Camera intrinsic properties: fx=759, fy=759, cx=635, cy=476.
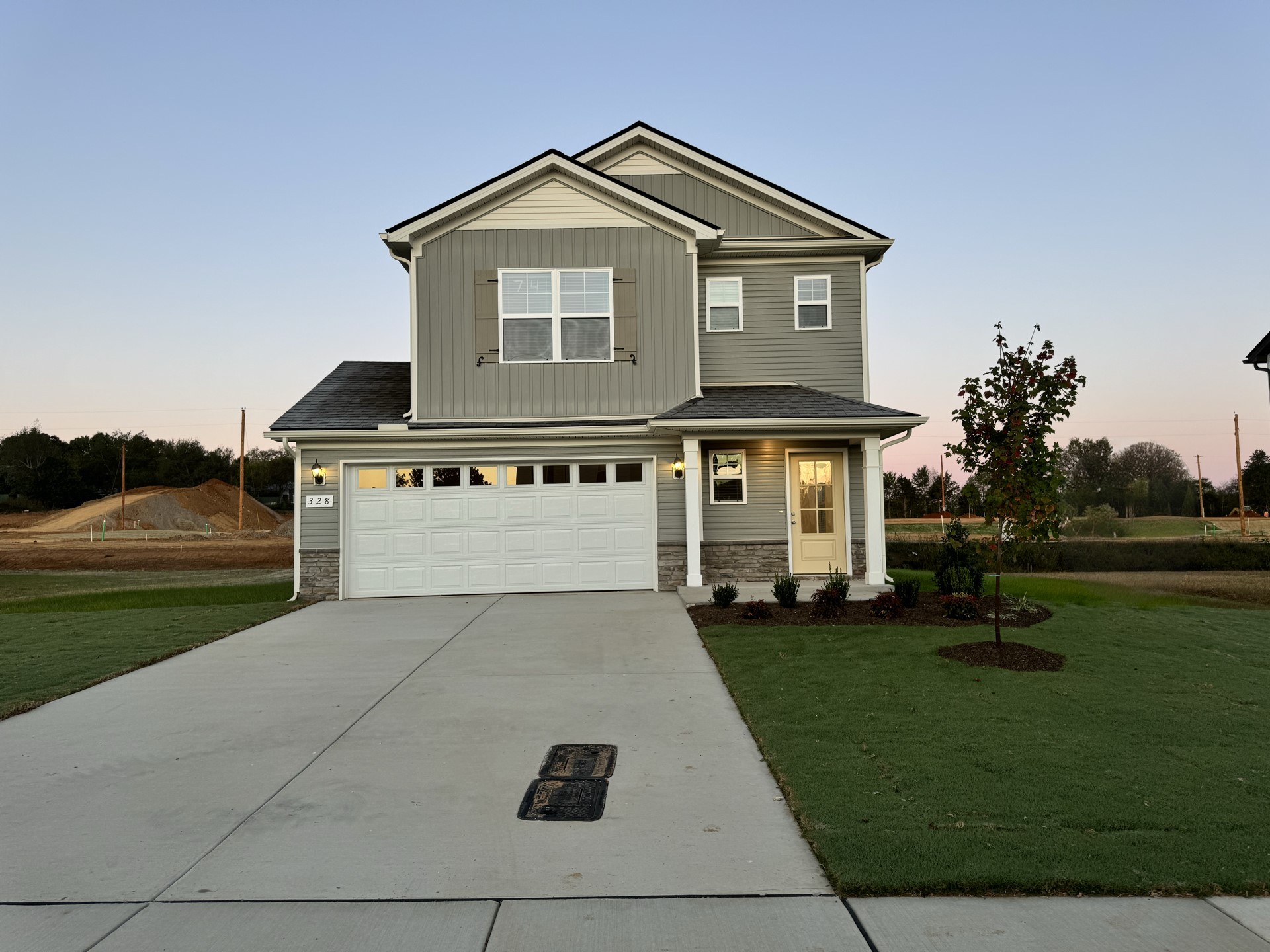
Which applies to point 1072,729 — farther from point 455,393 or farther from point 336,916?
point 455,393

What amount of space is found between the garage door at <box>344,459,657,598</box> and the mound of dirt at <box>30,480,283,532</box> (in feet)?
126

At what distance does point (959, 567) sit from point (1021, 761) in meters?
7.18

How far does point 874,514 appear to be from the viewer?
12.8 meters

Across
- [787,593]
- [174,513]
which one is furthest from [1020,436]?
[174,513]

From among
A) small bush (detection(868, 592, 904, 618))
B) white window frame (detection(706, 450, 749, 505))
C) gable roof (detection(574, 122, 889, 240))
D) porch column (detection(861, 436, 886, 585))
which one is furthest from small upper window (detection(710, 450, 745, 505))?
gable roof (detection(574, 122, 889, 240))

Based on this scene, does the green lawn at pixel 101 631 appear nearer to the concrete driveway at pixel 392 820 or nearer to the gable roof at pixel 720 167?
the concrete driveway at pixel 392 820

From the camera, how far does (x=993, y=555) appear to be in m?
7.87

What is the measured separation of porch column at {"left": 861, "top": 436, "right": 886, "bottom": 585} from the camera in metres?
12.8

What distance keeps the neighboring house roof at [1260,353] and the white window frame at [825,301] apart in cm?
899

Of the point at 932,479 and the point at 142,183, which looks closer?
the point at 142,183

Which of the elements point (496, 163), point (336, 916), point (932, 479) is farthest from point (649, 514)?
point (932, 479)

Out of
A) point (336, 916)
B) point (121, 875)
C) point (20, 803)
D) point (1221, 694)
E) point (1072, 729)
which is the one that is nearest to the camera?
point (336, 916)

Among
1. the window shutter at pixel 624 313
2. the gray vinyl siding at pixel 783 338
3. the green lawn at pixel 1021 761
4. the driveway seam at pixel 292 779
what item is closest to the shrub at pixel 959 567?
the green lawn at pixel 1021 761

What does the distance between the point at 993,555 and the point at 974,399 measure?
1.79 meters
